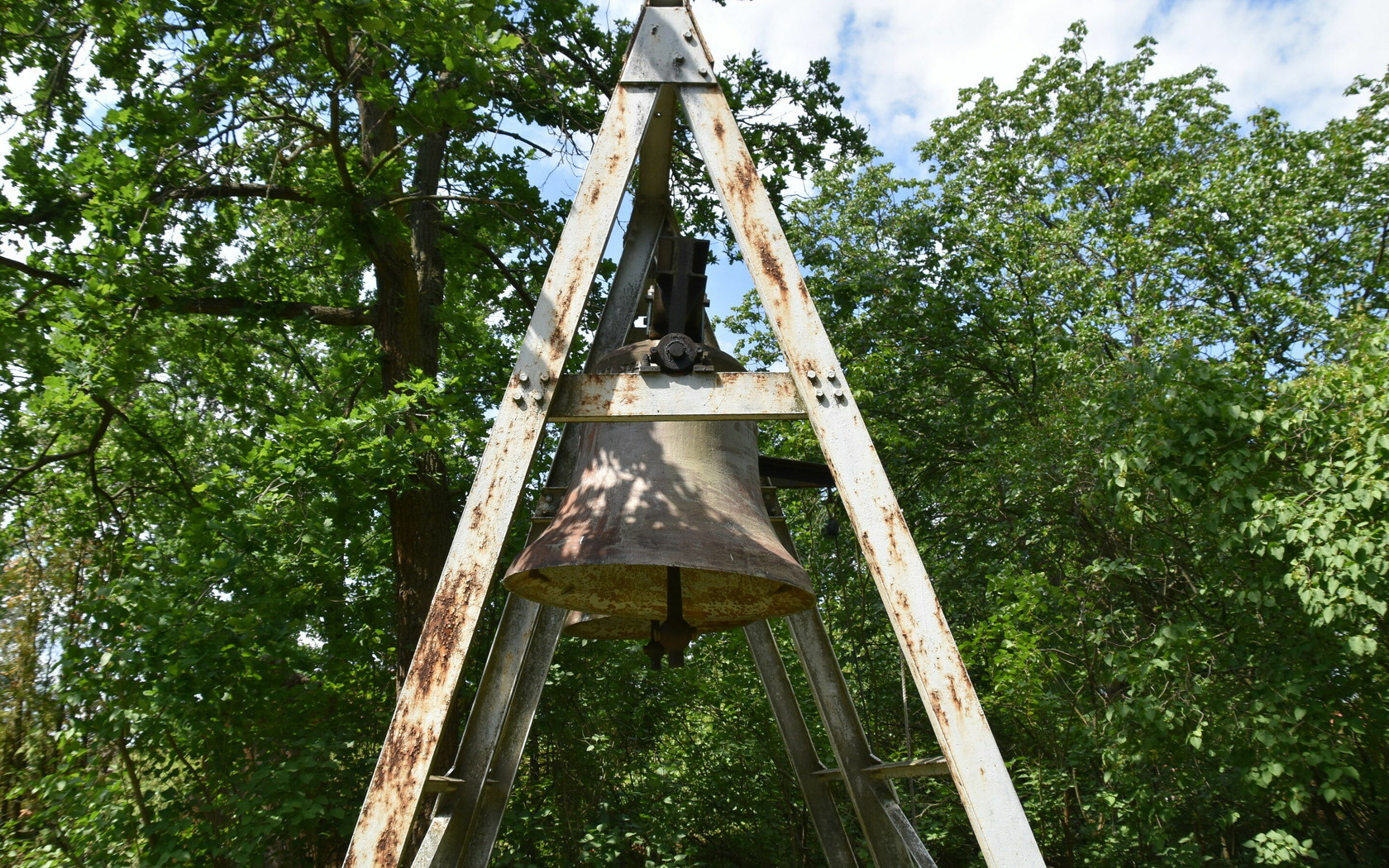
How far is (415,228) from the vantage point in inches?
272

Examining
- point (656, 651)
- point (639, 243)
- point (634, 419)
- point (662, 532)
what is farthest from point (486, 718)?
point (639, 243)

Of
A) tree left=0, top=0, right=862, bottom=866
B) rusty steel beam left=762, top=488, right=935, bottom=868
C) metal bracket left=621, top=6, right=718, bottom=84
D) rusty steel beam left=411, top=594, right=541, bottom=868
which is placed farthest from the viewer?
tree left=0, top=0, right=862, bottom=866

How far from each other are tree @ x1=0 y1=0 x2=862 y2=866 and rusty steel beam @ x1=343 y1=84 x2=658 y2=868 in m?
1.92

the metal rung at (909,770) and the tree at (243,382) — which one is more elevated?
the tree at (243,382)

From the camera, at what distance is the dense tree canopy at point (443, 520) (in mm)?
4906

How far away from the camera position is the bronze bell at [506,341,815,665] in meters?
2.45

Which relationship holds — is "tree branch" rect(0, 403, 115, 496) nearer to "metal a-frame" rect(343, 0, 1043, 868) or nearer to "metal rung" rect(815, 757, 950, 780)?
"metal a-frame" rect(343, 0, 1043, 868)

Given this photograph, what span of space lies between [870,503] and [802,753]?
2.16m

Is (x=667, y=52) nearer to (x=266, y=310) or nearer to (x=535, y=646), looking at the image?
(x=535, y=646)

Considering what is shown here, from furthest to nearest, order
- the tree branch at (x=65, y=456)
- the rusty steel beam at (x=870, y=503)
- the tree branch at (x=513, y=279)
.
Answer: the tree branch at (x=513, y=279)
the tree branch at (x=65, y=456)
the rusty steel beam at (x=870, y=503)

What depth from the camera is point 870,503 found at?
87.4 inches

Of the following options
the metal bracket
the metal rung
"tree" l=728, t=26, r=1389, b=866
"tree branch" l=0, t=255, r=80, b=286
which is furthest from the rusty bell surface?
"tree branch" l=0, t=255, r=80, b=286

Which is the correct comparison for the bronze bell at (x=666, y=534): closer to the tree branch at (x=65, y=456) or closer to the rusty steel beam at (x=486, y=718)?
the rusty steel beam at (x=486, y=718)

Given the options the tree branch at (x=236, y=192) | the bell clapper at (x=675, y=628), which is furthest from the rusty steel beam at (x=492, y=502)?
the tree branch at (x=236, y=192)
